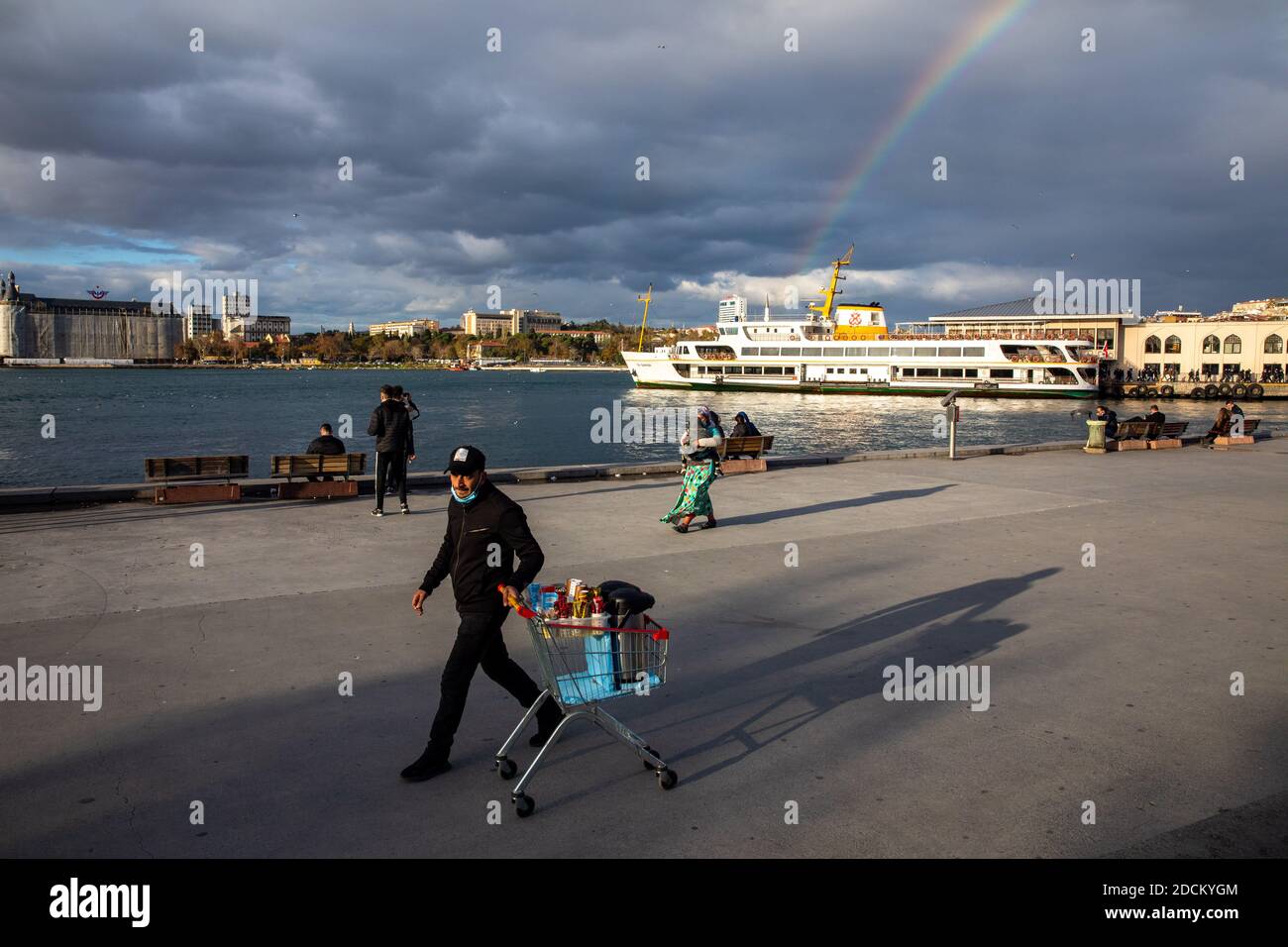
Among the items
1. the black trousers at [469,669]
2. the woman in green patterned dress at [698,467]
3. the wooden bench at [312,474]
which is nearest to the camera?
the black trousers at [469,669]

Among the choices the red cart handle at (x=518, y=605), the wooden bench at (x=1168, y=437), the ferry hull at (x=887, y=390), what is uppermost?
the ferry hull at (x=887, y=390)

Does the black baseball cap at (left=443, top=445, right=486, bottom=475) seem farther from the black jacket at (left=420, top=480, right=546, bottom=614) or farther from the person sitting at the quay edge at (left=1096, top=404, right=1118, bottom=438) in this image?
the person sitting at the quay edge at (left=1096, top=404, right=1118, bottom=438)

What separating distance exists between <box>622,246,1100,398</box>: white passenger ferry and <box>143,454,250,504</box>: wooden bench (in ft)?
248

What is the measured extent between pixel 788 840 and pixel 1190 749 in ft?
8.94

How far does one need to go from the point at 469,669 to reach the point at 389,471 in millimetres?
8853

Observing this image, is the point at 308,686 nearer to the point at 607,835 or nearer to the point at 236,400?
the point at 607,835

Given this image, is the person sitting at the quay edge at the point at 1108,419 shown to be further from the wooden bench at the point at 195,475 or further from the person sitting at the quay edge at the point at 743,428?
the wooden bench at the point at 195,475

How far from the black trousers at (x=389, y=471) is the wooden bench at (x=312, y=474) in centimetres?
160

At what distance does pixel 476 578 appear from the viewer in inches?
201

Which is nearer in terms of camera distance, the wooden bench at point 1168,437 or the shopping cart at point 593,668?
the shopping cart at point 593,668

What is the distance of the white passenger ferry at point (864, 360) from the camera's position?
265 ft

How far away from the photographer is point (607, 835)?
4305mm

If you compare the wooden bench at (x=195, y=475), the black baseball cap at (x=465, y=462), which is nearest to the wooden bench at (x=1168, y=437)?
the wooden bench at (x=195, y=475)
